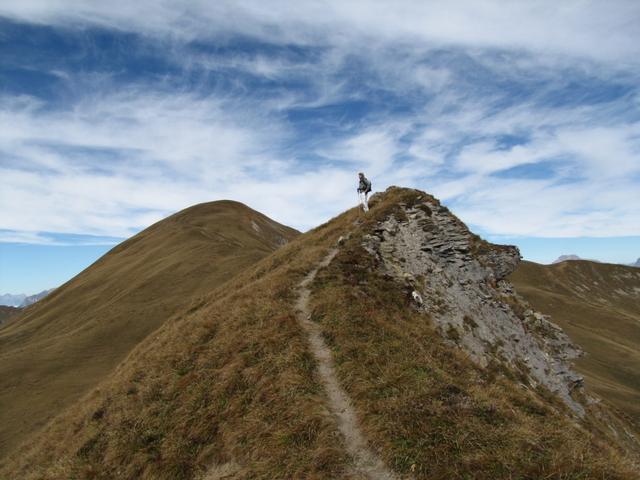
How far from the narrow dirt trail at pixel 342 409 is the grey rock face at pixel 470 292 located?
7.85 m

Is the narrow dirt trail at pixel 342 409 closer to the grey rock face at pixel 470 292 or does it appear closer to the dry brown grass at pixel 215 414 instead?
the dry brown grass at pixel 215 414

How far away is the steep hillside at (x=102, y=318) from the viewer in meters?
38.1

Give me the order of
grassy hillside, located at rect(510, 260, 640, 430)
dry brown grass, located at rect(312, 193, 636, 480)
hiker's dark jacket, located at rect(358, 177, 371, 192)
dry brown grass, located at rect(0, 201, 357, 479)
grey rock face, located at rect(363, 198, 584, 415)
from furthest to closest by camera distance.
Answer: grassy hillside, located at rect(510, 260, 640, 430) → hiker's dark jacket, located at rect(358, 177, 371, 192) → grey rock face, located at rect(363, 198, 584, 415) → dry brown grass, located at rect(0, 201, 357, 479) → dry brown grass, located at rect(312, 193, 636, 480)

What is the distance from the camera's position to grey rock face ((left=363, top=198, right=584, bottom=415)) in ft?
80.5

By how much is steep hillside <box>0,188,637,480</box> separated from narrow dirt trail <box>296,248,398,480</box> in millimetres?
49

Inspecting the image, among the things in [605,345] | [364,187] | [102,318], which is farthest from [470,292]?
[605,345]

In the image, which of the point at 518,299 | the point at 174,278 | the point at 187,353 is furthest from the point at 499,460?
the point at 174,278

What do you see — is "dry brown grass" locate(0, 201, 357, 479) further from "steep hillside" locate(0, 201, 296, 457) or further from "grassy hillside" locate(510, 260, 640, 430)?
"grassy hillside" locate(510, 260, 640, 430)

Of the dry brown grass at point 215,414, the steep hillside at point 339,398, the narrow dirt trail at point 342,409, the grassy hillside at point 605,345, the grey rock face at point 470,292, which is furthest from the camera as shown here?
the grassy hillside at point 605,345

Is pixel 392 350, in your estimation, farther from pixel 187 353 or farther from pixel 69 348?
pixel 69 348

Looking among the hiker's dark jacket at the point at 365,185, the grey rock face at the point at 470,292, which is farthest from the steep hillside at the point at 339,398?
the hiker's dark jacket at the point at 365,185

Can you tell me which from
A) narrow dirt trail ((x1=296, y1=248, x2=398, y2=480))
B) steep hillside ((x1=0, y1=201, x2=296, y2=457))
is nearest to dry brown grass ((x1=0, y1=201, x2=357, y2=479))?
narrow dirt trail ((x1=296, y1=248, x2=398, y2=480))

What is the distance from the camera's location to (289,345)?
51.2 ft

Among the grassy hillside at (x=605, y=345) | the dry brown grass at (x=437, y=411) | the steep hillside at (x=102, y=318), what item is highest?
the steep hillside at (x=102, y=318)
